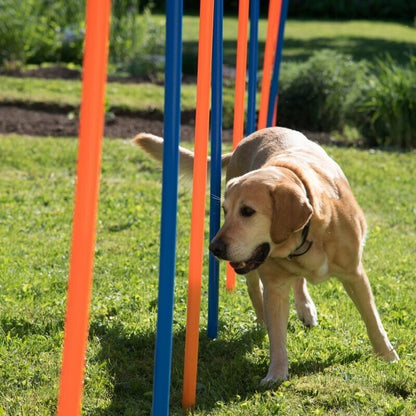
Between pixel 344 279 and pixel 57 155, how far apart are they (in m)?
5.45

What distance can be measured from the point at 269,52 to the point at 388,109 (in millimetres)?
4805

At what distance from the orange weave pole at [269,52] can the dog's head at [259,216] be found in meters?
1.96

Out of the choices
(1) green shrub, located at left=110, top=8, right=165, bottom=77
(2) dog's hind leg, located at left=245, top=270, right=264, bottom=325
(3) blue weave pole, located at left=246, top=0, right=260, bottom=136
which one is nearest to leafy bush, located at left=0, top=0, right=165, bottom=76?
(1) green shrub, located at left=110, top=8, right=165, bottom=77

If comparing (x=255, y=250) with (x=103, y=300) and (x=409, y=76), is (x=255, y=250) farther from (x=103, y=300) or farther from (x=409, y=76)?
(x=409, y=76)

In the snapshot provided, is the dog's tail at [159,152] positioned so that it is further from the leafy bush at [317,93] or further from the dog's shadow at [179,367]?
the leafy bush at [317,93]

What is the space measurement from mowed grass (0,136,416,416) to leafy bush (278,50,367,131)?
3.17 m

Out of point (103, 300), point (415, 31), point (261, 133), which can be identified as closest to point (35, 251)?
point (103, 300)

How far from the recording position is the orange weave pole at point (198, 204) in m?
3.91

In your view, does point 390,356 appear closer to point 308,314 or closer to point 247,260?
A: point 308,314

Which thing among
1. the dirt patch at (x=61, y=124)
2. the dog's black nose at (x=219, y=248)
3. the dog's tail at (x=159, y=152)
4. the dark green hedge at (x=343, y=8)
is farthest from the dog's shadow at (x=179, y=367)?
the dark green hedge at (x=343, y=8)

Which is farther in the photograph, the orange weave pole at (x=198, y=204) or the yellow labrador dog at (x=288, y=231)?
the yellow labrador dog at (x=288, y=231)

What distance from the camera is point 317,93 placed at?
1128 cm

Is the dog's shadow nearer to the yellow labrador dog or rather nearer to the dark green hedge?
the yellow labrador dog

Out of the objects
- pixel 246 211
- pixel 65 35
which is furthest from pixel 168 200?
pixel 65 35
